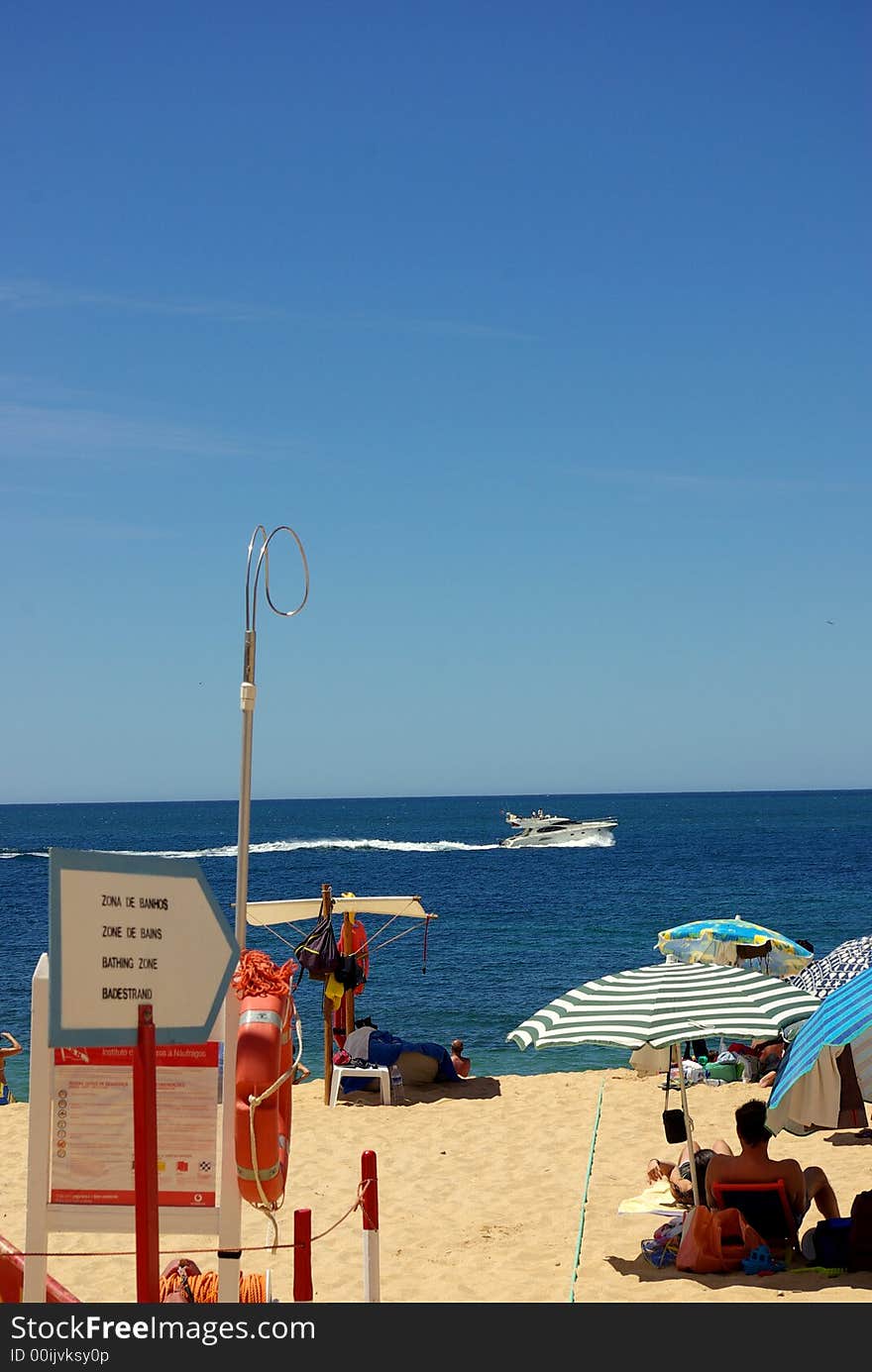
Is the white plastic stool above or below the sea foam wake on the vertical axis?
above

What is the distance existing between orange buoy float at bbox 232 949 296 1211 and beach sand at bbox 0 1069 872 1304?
5.16ft

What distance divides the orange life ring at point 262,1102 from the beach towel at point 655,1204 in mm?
3817

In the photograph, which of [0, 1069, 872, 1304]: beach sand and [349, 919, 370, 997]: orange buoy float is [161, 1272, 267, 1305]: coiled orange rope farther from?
[349, 919, 370, 997]: orange buoy float

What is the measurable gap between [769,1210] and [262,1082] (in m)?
3.98

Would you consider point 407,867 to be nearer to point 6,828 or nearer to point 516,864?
point 516,864

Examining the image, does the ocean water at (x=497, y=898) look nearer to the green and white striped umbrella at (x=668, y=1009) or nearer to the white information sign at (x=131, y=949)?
the green and white striped umbrella at (x=668, y=1009)

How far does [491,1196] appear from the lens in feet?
34.2

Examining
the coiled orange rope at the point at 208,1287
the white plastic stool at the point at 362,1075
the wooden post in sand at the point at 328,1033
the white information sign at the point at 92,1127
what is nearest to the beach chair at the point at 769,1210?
the coiled orange rope at the point at 208,1287

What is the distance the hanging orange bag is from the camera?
24.5 feet

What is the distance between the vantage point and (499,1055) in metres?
20.1

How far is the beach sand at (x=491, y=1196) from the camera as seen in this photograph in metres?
7.54

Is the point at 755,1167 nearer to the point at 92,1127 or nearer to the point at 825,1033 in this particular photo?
the point at 825,1033

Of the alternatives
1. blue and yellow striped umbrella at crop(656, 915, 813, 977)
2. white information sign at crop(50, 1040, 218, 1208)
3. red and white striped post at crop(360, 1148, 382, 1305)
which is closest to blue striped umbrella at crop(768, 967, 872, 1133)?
red and white striped post at crop(360, 1148, 382, 1305)
